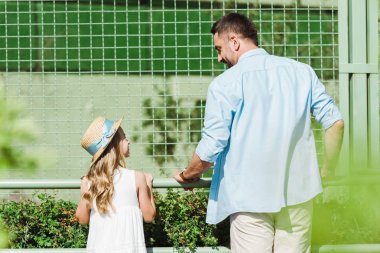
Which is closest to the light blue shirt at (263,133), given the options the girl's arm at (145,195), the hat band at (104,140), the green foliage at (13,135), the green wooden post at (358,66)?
the girl's arm at (145,195)

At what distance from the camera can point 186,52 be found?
472cm

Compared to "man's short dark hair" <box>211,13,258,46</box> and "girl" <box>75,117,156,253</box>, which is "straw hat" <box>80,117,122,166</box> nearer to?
"girl" <box>75,117,156,253</box>

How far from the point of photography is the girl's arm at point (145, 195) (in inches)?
124

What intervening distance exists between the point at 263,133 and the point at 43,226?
4.93 ft

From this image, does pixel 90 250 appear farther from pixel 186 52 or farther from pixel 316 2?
pixel 316 2

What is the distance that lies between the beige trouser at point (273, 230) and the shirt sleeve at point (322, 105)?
1.03ft

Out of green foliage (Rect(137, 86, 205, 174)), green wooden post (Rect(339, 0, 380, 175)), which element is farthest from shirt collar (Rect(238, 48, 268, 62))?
green foliage (Rect(137, 86, 205, 174))

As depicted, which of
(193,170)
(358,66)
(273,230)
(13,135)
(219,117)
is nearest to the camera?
(13,135)

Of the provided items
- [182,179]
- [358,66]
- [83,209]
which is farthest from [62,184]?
[358,66]

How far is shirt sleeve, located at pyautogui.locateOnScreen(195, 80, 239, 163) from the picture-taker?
2666 millimetres

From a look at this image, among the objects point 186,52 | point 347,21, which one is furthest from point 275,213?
point 186,52

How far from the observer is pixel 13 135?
2.73 feet

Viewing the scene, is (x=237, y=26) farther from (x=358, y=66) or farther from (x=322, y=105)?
(x=358, y=66)

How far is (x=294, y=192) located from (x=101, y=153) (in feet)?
2.92
